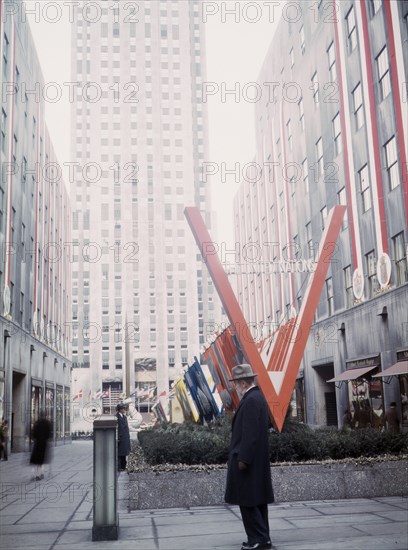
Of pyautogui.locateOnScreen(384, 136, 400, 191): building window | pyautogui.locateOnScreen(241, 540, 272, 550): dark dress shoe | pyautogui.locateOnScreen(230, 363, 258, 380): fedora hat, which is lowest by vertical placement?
pyautogui.locateOnScreen(241, 540, 272, 550): dark dress shoe

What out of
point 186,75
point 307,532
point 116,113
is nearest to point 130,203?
point 116,113

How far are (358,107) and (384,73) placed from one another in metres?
2.93

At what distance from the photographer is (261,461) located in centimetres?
654

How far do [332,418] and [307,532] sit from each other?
26917 millimetres

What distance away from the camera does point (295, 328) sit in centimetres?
1357

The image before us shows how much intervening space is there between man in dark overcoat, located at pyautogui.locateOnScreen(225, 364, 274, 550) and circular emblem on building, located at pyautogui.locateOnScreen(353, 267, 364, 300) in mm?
19891

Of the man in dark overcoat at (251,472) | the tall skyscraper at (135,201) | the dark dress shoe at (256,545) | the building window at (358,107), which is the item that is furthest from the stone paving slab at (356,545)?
the tall skyscraper at (135,201)

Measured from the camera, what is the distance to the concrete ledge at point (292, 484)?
9711 mm

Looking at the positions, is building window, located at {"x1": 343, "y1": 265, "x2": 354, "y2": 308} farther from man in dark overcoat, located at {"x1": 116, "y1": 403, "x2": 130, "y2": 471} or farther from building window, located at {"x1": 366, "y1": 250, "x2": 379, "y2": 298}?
man in dark overcoat, located at {"x1": 116, "y1": 403, "x2": 130, "y2": 471}

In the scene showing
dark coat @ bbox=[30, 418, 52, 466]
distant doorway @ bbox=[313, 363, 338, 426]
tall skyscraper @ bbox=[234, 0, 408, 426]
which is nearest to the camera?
dark coat @ bbox=[30, 418, 52, 466]

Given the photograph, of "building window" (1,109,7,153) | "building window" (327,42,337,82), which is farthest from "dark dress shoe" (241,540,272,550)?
"building window" (327,42,337,82)

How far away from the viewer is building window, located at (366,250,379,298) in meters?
24.7

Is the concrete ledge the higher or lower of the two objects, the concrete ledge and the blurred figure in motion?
the lower

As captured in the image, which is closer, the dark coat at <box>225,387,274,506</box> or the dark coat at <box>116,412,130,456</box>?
the dark coat at <box>225,387,274,506</box>
